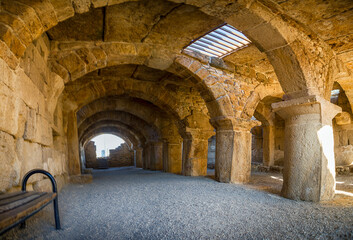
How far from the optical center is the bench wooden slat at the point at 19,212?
1105 millimetres

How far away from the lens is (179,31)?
141 inches

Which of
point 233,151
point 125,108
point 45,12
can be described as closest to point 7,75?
point 45,12

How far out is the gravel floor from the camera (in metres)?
1.81

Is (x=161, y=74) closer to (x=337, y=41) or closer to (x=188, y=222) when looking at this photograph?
(x=337, y=41)

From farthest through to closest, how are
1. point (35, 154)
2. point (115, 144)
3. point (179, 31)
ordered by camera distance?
point (115, 144), point (179, 31), point (35, 154)

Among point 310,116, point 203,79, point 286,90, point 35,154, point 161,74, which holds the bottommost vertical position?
point 35,154

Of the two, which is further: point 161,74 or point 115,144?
point 115,144

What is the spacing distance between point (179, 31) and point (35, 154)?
2685 mm

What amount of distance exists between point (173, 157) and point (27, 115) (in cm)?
615

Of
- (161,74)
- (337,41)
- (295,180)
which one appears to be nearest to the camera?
(295,180)

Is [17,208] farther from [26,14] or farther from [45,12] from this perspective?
[45,12]

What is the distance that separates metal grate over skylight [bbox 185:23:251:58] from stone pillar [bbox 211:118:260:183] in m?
1.46

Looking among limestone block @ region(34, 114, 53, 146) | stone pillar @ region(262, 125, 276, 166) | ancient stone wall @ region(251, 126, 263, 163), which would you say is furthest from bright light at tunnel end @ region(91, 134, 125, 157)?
limestone block @ region(34, 114, 53, 146)

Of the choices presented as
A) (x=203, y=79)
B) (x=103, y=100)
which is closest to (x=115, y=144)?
(x=103, y=100)
